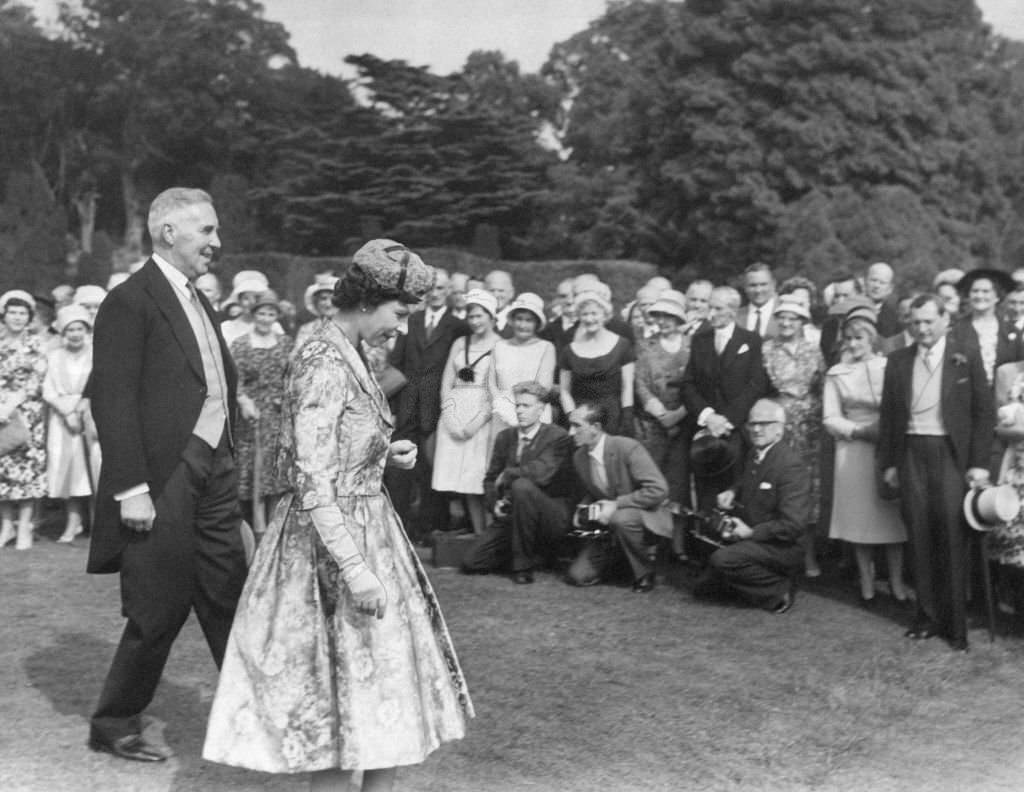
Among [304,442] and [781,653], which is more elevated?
[304,442]

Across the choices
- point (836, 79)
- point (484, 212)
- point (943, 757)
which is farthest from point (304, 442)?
point (484, 212)

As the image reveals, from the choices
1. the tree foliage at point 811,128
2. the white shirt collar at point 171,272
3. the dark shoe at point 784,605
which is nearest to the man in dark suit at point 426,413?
the dark shoe at point 784,605

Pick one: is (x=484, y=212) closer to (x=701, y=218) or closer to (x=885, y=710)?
(x=701, y=218)

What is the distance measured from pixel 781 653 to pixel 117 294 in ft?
12.9

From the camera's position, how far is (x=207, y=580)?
521 cm

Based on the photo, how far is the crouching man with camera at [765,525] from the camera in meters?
8.14

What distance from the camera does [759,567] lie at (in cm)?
814

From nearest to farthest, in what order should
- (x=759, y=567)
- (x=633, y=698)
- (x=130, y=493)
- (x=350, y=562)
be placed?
(x=350, y=562), (x=130, y=493), (x=633, y=698), (x=759, y=567)

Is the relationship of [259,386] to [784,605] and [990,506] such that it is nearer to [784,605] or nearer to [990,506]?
[784,605]

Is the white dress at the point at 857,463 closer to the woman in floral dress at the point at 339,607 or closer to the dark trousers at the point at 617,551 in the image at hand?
the dark trousers at the point at 617,551

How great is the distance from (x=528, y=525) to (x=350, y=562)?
4900 mm

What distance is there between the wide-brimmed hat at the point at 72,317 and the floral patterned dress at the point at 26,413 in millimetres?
223

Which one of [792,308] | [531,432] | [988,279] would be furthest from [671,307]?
[988,279]

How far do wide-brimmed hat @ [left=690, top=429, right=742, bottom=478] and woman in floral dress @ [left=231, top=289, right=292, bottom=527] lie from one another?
9.88 ft
